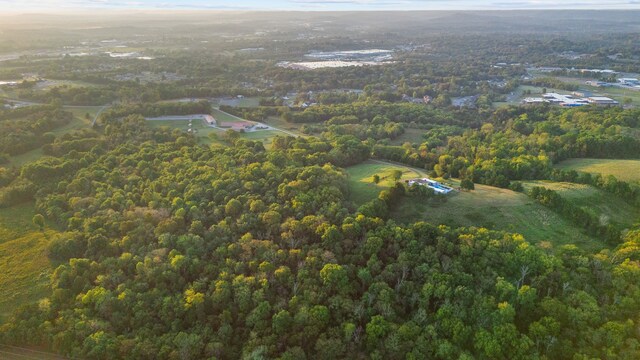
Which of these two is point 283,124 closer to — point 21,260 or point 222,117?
point 222,117

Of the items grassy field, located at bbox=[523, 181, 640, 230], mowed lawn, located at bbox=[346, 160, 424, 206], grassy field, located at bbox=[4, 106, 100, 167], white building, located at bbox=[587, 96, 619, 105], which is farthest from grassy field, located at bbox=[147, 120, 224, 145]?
white building, located at bbox=[587, 96, 619, 105]

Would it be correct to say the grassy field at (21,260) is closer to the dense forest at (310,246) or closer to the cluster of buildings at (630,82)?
the dense forest at (310,246)

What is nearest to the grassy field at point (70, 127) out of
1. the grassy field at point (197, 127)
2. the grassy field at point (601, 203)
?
the grassy field at point (197, 127)

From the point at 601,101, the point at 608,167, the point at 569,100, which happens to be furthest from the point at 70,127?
the point at 601,101

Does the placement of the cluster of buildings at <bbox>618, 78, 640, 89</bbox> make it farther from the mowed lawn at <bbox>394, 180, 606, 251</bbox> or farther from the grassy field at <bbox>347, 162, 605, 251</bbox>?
the mowed lawn at <bbox>394, 180, 606, 251</bbox>

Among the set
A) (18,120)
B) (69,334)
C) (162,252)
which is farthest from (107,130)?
(69,334)

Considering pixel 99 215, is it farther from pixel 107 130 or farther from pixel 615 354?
pixel 615 354
